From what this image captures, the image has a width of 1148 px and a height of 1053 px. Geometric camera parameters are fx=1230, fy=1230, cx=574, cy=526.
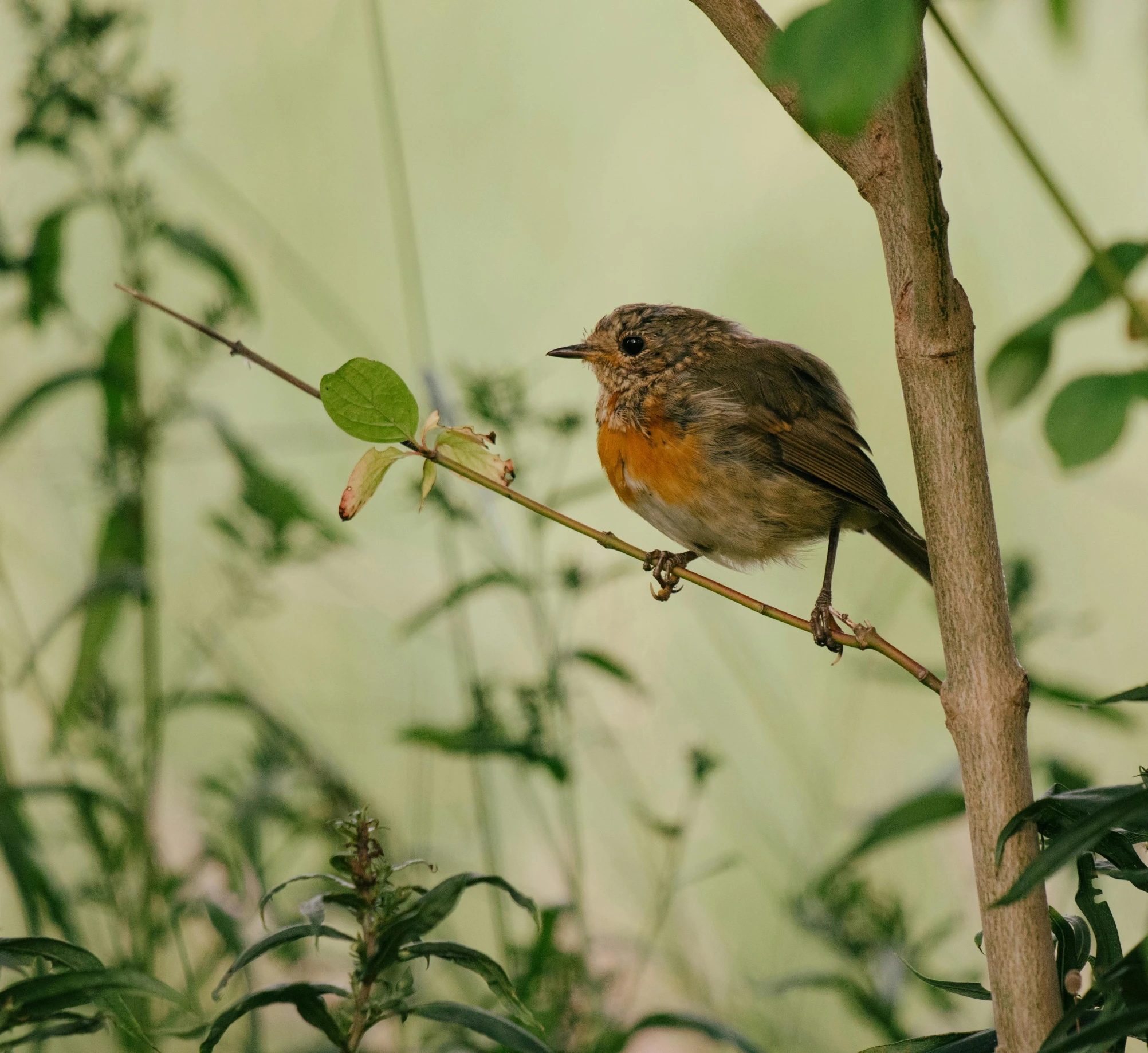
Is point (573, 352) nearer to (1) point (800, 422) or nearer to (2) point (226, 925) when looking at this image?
(1) point (800, 422)

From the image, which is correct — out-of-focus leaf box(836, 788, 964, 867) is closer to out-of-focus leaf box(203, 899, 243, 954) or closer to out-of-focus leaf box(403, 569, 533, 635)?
out-of-focus leaf box(403, 569, 533, 635)

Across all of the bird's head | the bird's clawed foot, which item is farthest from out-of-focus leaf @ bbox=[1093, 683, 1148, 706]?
the bird's head

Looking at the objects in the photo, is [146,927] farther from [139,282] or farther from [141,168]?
[141,168]

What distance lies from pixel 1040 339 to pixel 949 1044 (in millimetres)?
499

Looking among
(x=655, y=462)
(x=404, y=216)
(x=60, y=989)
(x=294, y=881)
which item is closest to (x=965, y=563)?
(x=294, y=881)

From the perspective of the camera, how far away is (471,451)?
99 cm

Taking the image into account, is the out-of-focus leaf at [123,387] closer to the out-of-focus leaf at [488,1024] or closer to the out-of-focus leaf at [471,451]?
the out-of-focus leaf at [471,451]

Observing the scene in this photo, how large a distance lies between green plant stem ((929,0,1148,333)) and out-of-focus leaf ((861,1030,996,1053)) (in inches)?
20.1

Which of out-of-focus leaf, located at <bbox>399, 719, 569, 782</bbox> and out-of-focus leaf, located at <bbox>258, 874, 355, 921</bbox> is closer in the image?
out-of-focus leaf, located at <bbox>258, 874, 355, 921</bbox>

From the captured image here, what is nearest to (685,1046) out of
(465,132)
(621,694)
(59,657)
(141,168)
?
(621,694)

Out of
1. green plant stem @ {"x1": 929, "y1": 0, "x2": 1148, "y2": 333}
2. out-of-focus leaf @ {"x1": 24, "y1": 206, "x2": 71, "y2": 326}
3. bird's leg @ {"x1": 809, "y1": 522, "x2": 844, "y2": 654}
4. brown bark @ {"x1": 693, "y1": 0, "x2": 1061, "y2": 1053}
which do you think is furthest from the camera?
A: out-of-focus leaf @ {"x1": 24, "y1": 206, "x2": 71, "y2": 326}

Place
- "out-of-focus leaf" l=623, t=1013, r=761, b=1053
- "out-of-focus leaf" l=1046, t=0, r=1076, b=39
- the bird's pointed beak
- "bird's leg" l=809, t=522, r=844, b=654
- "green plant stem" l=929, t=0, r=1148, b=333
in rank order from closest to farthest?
"out-of-focus leaf" l=1046, t=0, r=1076, b=39 < "green plant stem" l=929, t=0, r=1148, b=333 < "out-of-focus leaf" l=623, t=1013, r=761, b=1053 < "bird's leg" l=809, t=522, r=844, b=654 < the bird's pointed beak

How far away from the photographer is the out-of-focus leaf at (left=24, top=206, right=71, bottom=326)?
1.97 meters

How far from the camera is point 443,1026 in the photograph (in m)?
2.11
